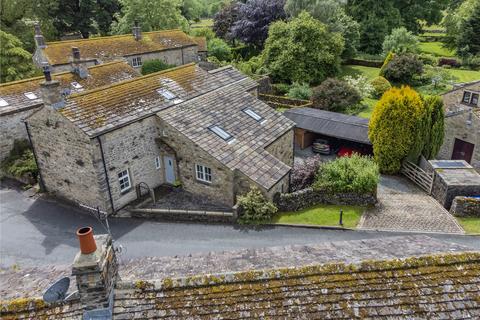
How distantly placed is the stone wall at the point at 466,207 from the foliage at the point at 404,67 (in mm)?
28358

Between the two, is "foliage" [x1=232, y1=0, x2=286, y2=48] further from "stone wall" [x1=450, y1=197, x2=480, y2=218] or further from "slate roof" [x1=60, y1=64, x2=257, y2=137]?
"stone wall" [x1=450, y1=197, x2=480, y2=218]

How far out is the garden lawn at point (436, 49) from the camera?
61400 mm

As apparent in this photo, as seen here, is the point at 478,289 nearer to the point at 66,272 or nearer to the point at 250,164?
the point at 66,272

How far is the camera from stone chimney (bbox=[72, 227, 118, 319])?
683 centimetres

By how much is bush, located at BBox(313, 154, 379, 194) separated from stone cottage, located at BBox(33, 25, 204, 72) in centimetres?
2427

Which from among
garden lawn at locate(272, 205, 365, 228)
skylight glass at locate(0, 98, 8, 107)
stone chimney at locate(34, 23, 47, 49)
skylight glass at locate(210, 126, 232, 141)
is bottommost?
garden lawn at locate(272, 205, 365, 228)

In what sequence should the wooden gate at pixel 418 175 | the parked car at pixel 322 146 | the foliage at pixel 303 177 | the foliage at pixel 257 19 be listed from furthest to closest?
the foliage at pixel 257 19, the parked car at pixel 322 146, the wooden gate at pixel 418 175, the foliage at pixel 303 177

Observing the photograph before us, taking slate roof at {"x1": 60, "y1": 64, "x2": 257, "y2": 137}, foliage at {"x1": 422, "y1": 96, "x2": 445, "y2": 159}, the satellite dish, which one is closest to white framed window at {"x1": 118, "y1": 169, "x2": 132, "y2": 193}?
slate roof at {"x1": 60, "y1": 64, "x2": 257, "y2": 137}

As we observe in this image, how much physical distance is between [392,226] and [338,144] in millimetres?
12378

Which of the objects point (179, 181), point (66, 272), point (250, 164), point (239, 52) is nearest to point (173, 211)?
point (179, 181)

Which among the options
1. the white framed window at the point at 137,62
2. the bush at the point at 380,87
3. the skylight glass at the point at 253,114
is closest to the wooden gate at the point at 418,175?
the skylight glass at the point at 253,114

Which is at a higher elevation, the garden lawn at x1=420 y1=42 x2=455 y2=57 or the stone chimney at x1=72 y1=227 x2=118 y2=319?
the stone chimney at x1=72 y1=227 x2=118 y2=319

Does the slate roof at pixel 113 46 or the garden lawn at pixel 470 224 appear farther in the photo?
the slate roof at pixel 113 46

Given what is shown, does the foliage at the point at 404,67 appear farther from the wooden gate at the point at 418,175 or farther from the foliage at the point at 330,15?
the wooden gate at the point at 418,175
